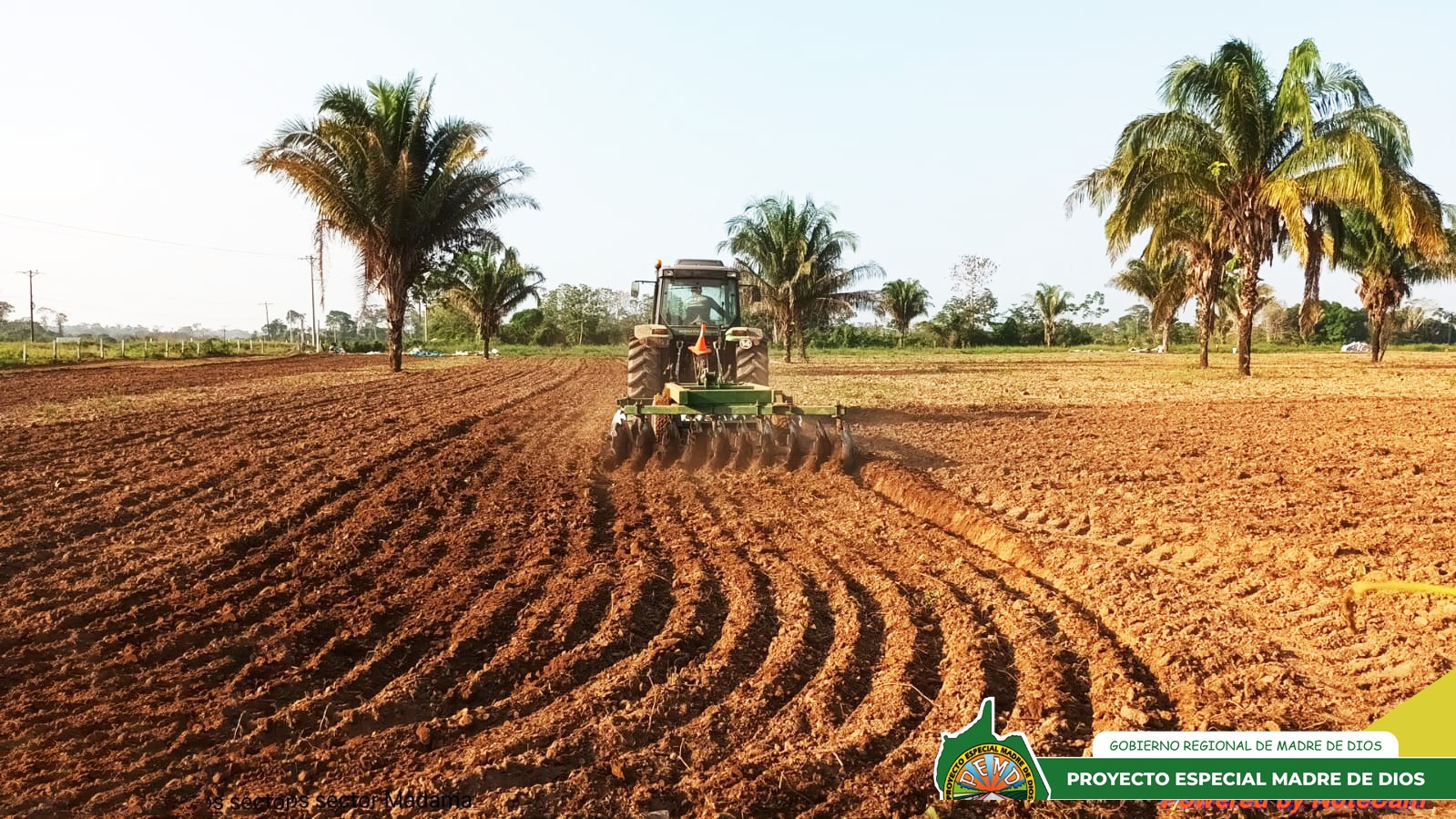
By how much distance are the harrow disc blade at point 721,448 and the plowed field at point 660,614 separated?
762 millimetres

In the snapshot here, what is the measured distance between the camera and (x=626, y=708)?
3.55 meters

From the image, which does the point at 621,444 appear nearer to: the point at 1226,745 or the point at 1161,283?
the point at 1226,745

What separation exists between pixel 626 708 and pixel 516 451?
7.26 metres

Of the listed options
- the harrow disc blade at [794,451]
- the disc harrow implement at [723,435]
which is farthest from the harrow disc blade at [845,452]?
the harrow disc blade at [794,451]

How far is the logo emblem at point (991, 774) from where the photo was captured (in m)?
2.84

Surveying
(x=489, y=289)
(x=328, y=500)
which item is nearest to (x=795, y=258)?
(x=489, y=289)

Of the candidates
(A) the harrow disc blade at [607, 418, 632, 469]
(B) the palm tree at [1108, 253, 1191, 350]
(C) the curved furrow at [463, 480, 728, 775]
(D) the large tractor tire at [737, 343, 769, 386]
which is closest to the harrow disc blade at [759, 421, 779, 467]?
(A) the harrow disc blade at [607, 418, 632, 469]

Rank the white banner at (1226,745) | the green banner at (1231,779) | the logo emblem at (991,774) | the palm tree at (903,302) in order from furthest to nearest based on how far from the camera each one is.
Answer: the palm tree at (903,302) < the logo emblem at (991,774) < the white banner at (1226,745) < the green banner at (1231,779)

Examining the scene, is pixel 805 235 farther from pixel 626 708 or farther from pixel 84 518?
pixel 626 708

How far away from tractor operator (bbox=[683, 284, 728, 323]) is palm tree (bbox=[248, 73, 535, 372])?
13569 millimetres

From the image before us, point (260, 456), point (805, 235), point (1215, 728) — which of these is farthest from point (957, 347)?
point (1215, 728)

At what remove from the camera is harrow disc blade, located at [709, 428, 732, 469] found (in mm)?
9719

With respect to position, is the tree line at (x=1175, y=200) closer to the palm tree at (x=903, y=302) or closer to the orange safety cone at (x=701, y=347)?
the orange safety cone at (x=701, y=347)

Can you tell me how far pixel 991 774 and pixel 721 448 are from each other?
7.03m
